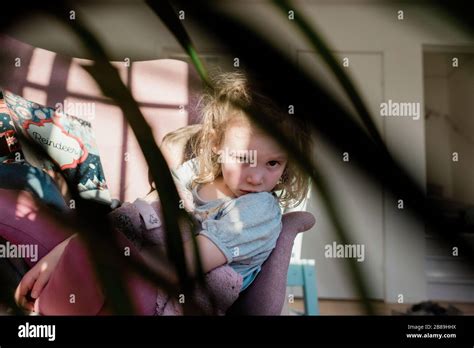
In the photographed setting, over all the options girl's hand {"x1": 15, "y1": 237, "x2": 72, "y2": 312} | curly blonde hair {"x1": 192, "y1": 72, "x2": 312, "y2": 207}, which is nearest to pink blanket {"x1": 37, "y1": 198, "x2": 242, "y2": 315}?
girl's hand {"x1": 15, "y1": 237, "x2": 72, "y2": 312}

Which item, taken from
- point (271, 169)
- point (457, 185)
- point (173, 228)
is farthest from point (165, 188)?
point (457, 185)

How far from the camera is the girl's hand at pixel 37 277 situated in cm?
235

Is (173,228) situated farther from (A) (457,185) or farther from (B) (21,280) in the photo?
(A) (457,185)

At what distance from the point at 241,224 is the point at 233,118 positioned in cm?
41

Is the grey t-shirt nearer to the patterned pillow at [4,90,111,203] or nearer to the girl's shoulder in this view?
the girl's shoulder

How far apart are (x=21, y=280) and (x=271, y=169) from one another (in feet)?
3.55

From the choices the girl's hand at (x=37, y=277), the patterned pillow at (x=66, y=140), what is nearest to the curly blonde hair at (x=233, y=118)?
the patterned pillow at (x=66, y=140)

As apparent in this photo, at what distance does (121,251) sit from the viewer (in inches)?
91.7

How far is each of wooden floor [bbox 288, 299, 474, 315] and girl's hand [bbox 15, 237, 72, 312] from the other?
3.06 feet

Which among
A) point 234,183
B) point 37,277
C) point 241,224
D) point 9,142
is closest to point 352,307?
point 241,224

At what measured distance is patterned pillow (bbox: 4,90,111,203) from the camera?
2338 mm

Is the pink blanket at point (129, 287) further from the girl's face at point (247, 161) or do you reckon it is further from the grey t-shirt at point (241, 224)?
the girl's face at point (247, 161)

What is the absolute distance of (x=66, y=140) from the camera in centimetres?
236

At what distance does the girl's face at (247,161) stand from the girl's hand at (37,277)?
2.24 feet
